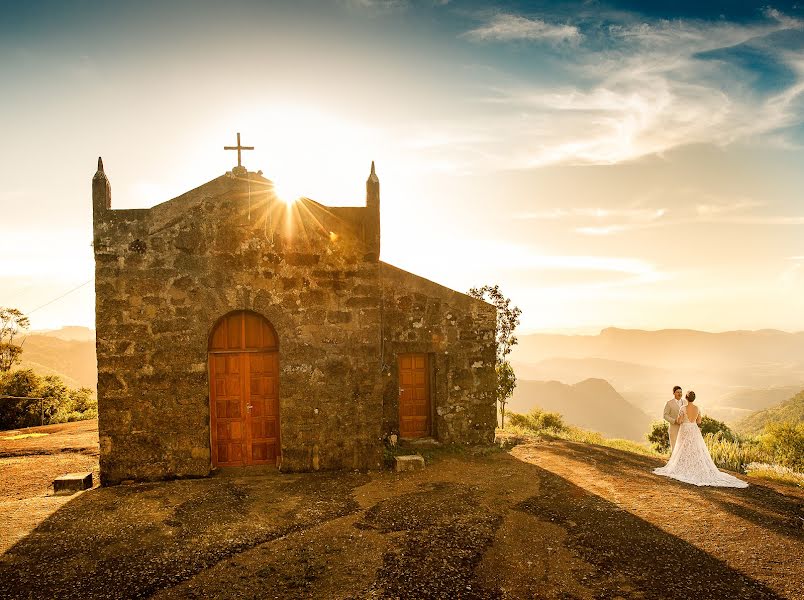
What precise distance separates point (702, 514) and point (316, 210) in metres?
8.35

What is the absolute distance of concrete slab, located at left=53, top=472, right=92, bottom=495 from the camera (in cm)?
838

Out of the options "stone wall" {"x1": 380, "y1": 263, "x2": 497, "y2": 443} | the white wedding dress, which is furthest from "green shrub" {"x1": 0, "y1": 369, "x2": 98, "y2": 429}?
the white wedding dress

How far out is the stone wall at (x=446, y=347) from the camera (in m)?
12.1

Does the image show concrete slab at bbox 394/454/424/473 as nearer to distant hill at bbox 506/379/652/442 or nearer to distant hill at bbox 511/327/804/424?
distant hill at bbox 506/379/652/442

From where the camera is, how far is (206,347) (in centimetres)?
893

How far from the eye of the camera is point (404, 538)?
6379 millimetres

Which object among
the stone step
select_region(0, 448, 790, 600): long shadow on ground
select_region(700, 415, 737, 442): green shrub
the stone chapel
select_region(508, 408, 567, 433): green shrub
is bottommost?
A: select_region(700, 415, 737, 442): green shrub

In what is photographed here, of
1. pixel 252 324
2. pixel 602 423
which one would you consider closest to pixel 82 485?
pixel 252 324

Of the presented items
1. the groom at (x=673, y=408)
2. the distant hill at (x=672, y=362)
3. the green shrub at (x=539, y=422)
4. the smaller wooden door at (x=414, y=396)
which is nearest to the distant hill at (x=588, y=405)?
the distant hill at (x=672, y=362)

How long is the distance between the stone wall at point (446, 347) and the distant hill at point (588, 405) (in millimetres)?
75933

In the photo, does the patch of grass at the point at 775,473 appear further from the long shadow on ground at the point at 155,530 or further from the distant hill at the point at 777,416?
the distant hill at the point at 777,416

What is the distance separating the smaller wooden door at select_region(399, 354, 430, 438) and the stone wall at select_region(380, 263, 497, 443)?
0.22 m

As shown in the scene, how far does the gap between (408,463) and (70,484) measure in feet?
20.0

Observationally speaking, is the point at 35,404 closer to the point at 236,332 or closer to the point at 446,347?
the point at 236,332
